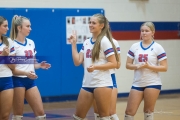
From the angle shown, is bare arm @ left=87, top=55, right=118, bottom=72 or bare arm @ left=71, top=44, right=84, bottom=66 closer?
bare arm @ left=87, top=55, right=118, bottom=72

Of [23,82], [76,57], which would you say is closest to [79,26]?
[23,82]

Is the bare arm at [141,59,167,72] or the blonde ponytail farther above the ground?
the blonde ponytail

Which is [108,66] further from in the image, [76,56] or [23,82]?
[23,82]

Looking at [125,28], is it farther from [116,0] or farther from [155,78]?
[155,78]

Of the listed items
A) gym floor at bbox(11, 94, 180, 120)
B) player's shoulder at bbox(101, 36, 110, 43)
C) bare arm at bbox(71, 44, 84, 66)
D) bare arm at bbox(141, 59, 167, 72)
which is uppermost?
player's shoulder at bbox(101, 36, 110, 43)

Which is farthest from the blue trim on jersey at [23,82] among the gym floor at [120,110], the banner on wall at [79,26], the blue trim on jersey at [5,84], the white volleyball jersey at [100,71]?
the banner on wall at [79,26]

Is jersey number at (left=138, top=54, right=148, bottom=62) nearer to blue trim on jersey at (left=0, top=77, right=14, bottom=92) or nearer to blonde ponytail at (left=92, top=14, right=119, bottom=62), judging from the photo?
blonde ponytail at (left=92, top=14, right=119, bottom=62)

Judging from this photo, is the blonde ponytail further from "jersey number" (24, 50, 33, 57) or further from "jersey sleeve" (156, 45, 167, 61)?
"jersey number" (24, 50, 33, 57)

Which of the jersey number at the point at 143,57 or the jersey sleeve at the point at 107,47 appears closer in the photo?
the jersey sleeve at the point at 107,47

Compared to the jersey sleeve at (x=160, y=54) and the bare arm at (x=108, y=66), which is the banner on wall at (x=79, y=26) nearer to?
the jersey sleeve at (x=160, y=54)

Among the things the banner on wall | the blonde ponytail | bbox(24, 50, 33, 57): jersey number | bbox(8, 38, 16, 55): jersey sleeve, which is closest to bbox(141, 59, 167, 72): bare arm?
the blonde ponytail

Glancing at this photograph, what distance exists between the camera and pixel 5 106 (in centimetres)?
587

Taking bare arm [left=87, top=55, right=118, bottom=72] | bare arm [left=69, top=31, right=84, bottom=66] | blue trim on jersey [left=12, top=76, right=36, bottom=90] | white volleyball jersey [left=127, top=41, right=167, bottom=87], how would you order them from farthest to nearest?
1. white volleyball jersey [left=127, top=41, right=167, bottom=87]
2. blue trim on jersey [left=12, top=76, right=36, bottom=90]
3. bare arm [left=69, top=31, right=84, bottom=66]
4. bare arm [left=87, top=55, right=118, bottom=72]

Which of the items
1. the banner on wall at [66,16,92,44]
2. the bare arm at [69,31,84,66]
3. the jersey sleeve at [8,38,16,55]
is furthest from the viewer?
the banner on wall at [66,16,92,44]
